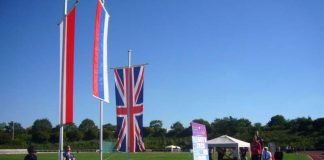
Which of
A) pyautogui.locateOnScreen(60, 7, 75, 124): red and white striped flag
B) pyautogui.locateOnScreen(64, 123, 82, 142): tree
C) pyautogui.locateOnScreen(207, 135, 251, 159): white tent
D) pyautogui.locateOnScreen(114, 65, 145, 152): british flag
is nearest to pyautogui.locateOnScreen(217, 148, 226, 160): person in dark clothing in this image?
pyautogui.locateOnScreen(207, 135, 251, 159): white tent

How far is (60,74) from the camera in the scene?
438 inches

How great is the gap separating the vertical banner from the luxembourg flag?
11.5 ft

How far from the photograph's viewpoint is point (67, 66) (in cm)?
1108

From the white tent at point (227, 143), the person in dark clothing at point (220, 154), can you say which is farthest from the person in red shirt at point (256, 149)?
the person in dark clothing at point (220, 154)

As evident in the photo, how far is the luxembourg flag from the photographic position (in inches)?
468

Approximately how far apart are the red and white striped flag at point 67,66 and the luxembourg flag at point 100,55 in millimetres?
864

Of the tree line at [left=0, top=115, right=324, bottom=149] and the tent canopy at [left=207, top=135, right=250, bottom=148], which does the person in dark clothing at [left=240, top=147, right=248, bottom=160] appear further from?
the tree line at [left=0, top=115, right=324, bottom=149]

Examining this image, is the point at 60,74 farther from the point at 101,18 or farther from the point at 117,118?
the point at 117,118

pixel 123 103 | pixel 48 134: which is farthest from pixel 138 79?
pixel 48 134

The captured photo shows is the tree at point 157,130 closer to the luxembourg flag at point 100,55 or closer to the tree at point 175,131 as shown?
the tree at point 175,131

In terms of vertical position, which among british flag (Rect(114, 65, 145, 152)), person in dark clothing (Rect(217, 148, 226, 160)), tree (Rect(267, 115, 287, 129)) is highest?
tree (Rect(267, 115, 287, 129))

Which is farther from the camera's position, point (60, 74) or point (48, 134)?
point (48, 134)

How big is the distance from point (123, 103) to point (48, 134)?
344ft

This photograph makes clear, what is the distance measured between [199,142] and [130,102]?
2.71 meters
